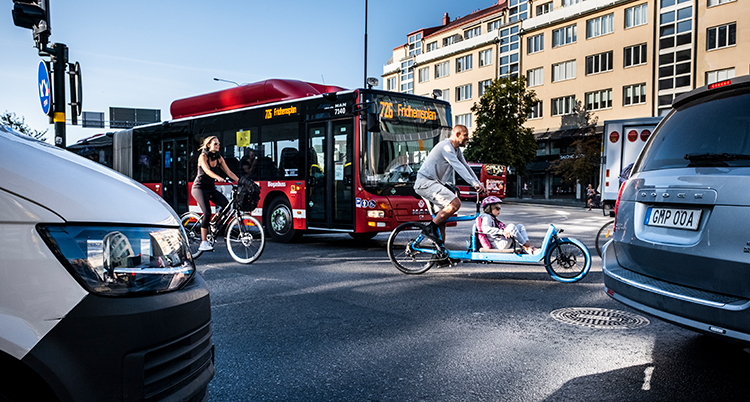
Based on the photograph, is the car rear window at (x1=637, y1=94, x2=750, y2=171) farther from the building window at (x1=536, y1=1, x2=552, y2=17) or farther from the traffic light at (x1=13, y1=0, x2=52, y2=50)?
the building window at (x1=536, y1=1, x2=552, y2=17)

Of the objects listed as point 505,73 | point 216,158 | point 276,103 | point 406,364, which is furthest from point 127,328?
point 505,73

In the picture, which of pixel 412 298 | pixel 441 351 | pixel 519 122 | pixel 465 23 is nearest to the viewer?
pixel 441 351

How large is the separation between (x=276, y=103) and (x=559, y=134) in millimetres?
39985

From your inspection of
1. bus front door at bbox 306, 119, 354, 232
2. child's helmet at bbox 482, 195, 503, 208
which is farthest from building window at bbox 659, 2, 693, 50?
child's helmet at bbox 482, 195, 503, 208

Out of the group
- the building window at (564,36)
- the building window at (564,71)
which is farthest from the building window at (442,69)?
the building window at (564,71)

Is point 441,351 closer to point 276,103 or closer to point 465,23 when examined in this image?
point 276,103

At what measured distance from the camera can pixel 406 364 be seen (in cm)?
395

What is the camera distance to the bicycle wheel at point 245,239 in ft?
28.7

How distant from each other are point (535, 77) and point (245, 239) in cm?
4827

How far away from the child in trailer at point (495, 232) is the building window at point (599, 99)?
1658 inches

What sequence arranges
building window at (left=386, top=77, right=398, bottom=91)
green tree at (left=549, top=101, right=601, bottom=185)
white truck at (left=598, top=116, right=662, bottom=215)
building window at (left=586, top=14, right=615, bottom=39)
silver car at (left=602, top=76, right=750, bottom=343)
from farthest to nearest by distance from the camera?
building window at (left=386, top=77, right=398, bottom=91) → building window at (left=586, top=14, right=615, bottom=39) → green tree at (left=549, top=101, right=601, bottom=185) → white truck at (left=598, top=116, right=662, bottom=215) → silver car at (left=602, top=76, right=750, bottom=343)

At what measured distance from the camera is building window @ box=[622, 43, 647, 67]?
43.3m

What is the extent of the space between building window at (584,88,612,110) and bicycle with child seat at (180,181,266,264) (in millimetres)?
42566

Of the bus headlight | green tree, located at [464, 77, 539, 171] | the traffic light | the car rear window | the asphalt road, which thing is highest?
green tree, located at [464, 77, 539, 171]
